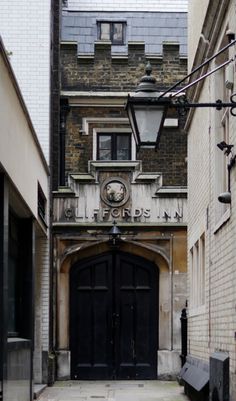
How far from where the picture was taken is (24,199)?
1455 centimetres

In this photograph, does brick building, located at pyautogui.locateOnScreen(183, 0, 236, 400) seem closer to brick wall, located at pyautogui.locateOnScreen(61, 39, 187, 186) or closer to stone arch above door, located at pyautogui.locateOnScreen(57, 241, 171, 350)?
stone arch above door, located at pyautogui.locateOnScreen(57, 241, 171, 350)

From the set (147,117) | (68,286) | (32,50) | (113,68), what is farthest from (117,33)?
(147,117)

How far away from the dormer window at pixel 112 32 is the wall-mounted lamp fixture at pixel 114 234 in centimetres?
524

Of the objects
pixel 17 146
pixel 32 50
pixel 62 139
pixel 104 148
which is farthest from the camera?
pixel 104 148

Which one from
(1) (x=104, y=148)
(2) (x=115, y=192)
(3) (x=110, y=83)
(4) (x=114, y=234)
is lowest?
(4) (x=114, y=234)

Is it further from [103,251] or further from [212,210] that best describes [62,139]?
[212,210]

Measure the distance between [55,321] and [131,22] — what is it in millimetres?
8034

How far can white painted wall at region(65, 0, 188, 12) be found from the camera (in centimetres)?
2667

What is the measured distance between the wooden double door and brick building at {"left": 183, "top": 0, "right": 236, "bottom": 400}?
474cm

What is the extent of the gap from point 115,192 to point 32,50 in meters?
3.65

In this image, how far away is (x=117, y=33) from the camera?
81.5 feet

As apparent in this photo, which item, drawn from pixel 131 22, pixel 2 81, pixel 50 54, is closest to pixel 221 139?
pixel 2 81

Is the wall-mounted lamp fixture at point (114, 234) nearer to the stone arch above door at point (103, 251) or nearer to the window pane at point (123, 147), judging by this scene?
the stone arch above door at point (103, 251)

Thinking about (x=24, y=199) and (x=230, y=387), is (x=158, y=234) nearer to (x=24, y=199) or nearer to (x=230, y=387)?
(x=24, y=199)
